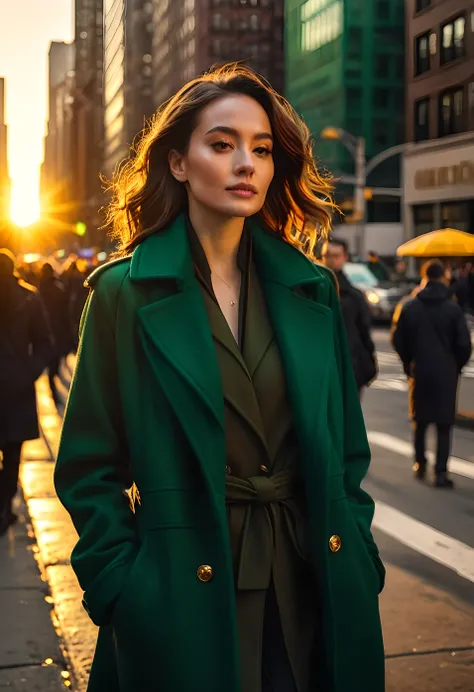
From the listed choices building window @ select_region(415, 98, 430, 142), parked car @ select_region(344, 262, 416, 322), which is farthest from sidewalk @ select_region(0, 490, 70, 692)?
building window @ select_region(415, 98, 430, 142)

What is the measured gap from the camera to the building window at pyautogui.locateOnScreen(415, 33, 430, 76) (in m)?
49.8

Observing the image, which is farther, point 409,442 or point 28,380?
point 409,442

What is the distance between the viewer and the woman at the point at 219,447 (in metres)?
2.39

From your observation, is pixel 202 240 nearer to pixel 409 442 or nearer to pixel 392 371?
pixel 409 442

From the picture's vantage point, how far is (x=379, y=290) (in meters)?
34.6

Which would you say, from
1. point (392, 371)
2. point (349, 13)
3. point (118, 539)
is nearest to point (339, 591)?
point (118, 539)

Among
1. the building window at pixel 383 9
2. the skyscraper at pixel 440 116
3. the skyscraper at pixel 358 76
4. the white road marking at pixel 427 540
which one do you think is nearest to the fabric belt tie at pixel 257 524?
the white road marking at pixel 427 540

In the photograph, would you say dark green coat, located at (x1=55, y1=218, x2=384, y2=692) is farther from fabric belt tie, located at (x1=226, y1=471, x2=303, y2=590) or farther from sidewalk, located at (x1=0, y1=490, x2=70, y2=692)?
sidewalk, located at (x1=0, y1=490, x2=70, y2=692)

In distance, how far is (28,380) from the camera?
7.76 m

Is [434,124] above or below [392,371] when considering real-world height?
above

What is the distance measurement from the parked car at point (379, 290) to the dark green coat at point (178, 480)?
30968mm

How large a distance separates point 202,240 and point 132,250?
0.64ft

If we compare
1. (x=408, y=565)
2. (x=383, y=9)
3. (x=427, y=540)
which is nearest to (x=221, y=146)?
(x=408, y=565)

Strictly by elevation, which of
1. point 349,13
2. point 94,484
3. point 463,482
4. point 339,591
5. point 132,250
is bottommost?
point 463,482
